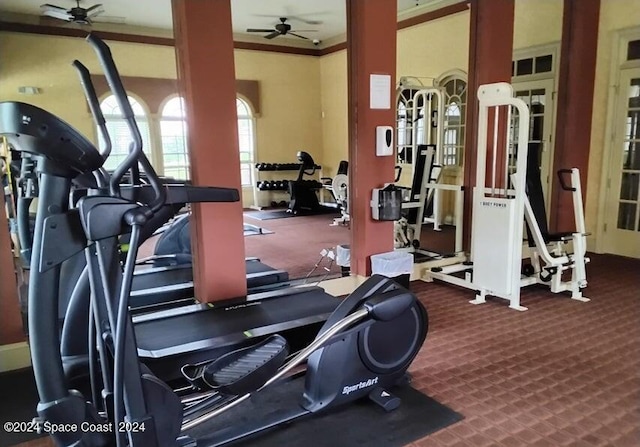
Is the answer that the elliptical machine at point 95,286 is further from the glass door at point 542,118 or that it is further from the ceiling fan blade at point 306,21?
the ceiling fan blade at point 306,21

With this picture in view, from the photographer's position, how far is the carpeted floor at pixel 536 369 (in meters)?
2.23

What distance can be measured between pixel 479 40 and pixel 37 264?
4.48m

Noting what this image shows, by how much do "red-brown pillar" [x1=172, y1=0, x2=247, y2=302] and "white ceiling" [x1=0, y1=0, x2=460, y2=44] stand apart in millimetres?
2859

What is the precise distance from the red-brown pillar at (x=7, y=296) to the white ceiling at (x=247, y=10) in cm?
368

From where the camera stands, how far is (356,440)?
218 cm

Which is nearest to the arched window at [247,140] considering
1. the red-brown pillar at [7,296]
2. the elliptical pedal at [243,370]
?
the red-brown pillar at [7,296]

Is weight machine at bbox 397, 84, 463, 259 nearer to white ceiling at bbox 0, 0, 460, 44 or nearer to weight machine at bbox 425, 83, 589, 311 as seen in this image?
weight machine at bbox 425, 83, 589, 311

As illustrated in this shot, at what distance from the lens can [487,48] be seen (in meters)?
4.64

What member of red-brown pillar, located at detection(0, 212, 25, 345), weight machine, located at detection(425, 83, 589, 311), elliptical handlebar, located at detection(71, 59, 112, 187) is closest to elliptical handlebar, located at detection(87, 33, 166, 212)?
elliptical handlebar, located at detection(71, 59, 112, 187)

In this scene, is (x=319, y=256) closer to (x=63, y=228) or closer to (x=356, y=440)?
(x=356, y=440)

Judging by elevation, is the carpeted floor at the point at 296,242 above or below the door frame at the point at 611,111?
below

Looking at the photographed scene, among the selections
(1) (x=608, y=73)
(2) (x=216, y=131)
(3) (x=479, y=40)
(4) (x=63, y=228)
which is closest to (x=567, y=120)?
(1) (x=608, y=73)

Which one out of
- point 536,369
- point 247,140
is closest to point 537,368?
point 536,369

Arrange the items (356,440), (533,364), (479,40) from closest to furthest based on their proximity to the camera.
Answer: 1. (356,440)
2. (533,364)
3. (479,40)
